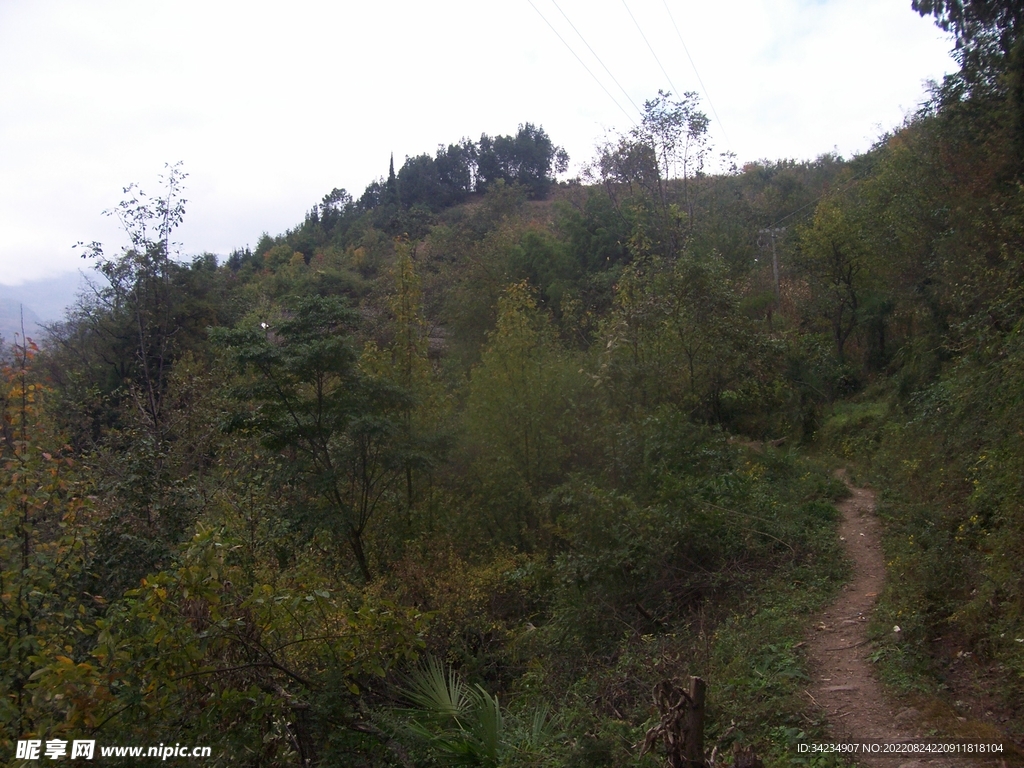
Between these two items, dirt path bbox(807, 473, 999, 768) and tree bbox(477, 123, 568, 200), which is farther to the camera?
tree bbox(477, 123, 568, 200)

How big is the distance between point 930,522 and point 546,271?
70.1 feet

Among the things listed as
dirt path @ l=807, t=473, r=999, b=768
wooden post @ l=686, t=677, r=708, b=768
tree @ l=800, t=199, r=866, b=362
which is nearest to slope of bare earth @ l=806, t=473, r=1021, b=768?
dirt path @ l=807, t=473, r=999, b=768

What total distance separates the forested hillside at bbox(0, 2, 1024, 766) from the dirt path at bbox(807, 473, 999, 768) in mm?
208

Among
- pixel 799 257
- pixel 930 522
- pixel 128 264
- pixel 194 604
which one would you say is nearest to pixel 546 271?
pixel 799 257

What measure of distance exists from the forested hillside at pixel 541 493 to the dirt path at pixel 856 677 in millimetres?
208

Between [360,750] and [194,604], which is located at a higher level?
[194,604]

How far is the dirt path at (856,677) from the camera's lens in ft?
14.4

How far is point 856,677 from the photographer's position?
523 centimetres

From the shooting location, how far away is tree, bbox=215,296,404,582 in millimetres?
11555

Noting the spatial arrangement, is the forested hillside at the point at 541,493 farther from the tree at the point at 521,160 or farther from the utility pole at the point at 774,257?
the tree at the point at 521,160

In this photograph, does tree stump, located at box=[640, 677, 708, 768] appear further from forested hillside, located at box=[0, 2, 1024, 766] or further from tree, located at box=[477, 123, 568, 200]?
tree, located at box=[477, 123, 568, 200]

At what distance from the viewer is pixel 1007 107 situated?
36.6 feet

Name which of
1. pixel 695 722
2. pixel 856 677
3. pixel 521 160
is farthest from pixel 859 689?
pixel 521 160

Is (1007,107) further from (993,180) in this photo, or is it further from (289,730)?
A: (289,730)
